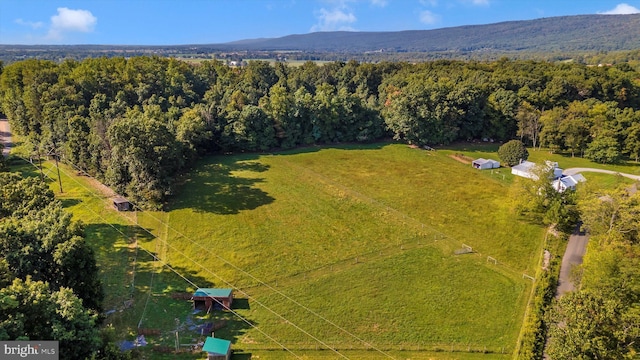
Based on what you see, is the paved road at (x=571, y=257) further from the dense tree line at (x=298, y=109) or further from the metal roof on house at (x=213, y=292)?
the dense tree line at (x=298, y=109)

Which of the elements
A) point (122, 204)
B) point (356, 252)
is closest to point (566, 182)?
point (356, 252)

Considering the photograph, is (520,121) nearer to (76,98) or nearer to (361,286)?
(361,286)

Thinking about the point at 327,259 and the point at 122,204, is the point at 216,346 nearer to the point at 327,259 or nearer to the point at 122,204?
the point at 327,259

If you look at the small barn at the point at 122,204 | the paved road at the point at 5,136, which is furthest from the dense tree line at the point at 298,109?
the small barn at the point at 122,204

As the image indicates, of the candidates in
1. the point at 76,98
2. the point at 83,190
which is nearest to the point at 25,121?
the point at 76,98

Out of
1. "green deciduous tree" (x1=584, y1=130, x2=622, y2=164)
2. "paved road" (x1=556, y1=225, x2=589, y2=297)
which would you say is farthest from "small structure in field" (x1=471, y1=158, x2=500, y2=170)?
"paved road" (x1=556, y1=225, x2=589, y2=297)

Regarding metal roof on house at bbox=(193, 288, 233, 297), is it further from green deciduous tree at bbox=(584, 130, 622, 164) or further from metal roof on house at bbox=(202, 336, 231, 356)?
green deciduous tree at bbox=(584, 130, 622, 164)
